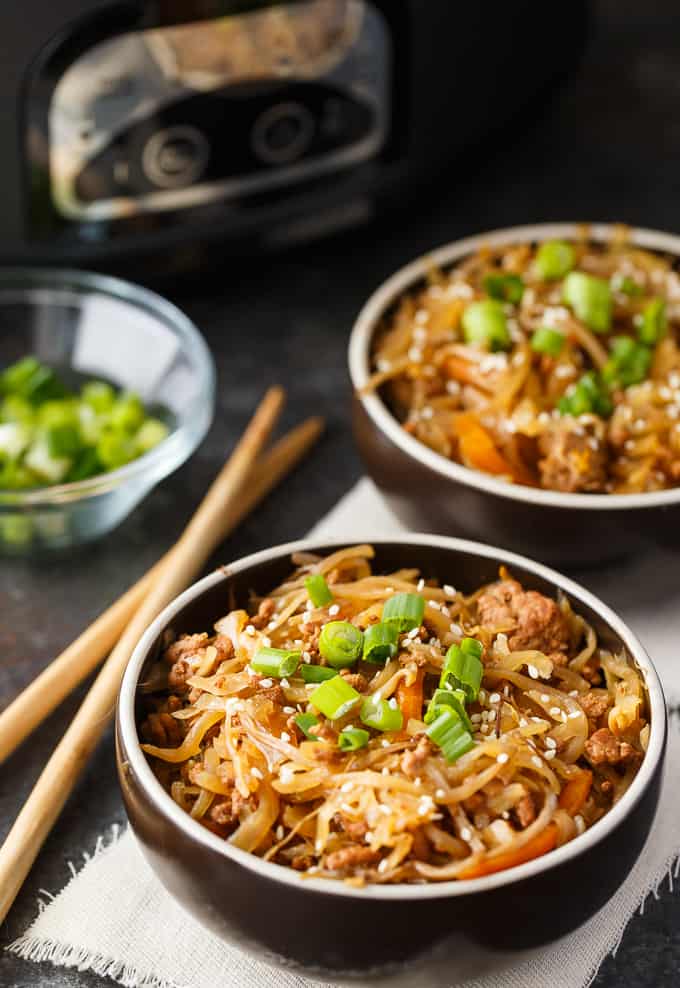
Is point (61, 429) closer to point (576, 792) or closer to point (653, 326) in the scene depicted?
point (653, 326)

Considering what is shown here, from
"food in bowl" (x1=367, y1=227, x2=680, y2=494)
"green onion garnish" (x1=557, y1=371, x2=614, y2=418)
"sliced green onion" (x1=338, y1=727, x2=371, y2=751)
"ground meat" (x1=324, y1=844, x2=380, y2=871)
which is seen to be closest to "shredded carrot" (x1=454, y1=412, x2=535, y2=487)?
"food in bowl" (x1=367, y1=227, x2=680, y2=494)

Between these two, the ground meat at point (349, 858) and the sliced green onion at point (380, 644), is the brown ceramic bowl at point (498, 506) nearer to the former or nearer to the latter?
the sliced green onion at point (380, 644)

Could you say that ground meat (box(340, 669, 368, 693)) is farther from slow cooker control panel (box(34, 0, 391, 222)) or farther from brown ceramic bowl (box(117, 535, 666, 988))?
slow cooker control panel (box(34, 0, 391, 222))

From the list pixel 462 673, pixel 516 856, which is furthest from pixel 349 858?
pixel 462 673

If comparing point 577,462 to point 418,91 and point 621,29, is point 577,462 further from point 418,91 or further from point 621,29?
point 621,29

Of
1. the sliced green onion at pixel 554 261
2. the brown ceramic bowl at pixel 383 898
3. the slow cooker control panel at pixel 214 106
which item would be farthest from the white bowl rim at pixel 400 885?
the slow cooker control panel at pixel 214 106

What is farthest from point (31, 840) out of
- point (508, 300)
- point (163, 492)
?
point (508, 300)

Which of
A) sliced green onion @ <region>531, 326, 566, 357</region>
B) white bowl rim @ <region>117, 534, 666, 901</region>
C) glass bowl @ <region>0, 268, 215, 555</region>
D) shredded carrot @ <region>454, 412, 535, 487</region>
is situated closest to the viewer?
white bowl rim @ <region>117, 534, 666, 901</region>
